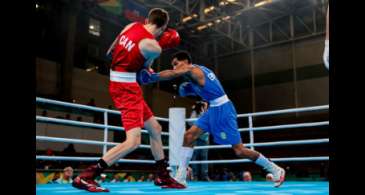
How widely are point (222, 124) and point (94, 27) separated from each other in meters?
9.63

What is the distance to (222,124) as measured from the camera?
302cm

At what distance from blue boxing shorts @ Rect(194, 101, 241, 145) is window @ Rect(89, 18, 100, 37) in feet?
30.6

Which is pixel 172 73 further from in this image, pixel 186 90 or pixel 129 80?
pixel 186 90

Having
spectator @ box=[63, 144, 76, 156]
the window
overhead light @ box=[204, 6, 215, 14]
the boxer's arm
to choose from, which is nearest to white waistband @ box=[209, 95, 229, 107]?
the boxer's arm

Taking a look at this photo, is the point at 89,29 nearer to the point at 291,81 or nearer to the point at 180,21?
the point at 180,21

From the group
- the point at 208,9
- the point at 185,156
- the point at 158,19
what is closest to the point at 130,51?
the point at 158,19

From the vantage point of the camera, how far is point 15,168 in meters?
0.65

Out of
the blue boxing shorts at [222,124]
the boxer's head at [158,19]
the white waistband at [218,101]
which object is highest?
the boxer's head at [158,19]

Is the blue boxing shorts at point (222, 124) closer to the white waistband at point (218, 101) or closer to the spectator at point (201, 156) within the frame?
the white waistband at point (218, 101)

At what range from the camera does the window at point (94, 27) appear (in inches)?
459

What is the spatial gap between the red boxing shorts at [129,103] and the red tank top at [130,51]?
0.11 metres

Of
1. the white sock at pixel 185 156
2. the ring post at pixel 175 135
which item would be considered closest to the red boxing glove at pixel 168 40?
the white sock at pixel 185 156

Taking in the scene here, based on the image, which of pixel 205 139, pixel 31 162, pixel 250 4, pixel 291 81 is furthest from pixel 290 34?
pixel 31 162

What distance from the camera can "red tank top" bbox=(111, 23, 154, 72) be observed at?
2383mm
